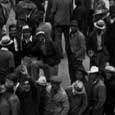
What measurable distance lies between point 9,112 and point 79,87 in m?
1.81

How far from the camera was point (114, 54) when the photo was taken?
1820cm

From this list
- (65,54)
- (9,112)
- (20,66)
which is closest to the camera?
(9,112)

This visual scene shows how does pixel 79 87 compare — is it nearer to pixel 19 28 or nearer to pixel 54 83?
pixel 54 83

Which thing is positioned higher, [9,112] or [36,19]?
[36,19]

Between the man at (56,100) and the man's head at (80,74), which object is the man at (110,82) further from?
the man at (56,100)

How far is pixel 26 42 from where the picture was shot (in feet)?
55.6

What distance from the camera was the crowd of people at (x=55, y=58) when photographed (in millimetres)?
15875

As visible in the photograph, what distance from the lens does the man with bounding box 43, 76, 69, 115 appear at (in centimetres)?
1595

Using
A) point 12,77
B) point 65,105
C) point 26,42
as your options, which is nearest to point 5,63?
point 12,77

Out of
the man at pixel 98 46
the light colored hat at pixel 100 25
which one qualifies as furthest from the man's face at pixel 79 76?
the light colored hat at pixel 100 25

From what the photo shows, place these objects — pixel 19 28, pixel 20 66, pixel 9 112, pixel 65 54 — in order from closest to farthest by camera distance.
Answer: pixel 9 112 < pixel 20 66 < pixel 19 28 < pixel 65 54

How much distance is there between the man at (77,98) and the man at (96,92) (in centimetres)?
24

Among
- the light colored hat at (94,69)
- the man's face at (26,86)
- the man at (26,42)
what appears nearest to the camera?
the man's face at (26,86)

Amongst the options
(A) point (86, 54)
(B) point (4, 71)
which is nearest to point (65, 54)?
(A) point (86, 54)
